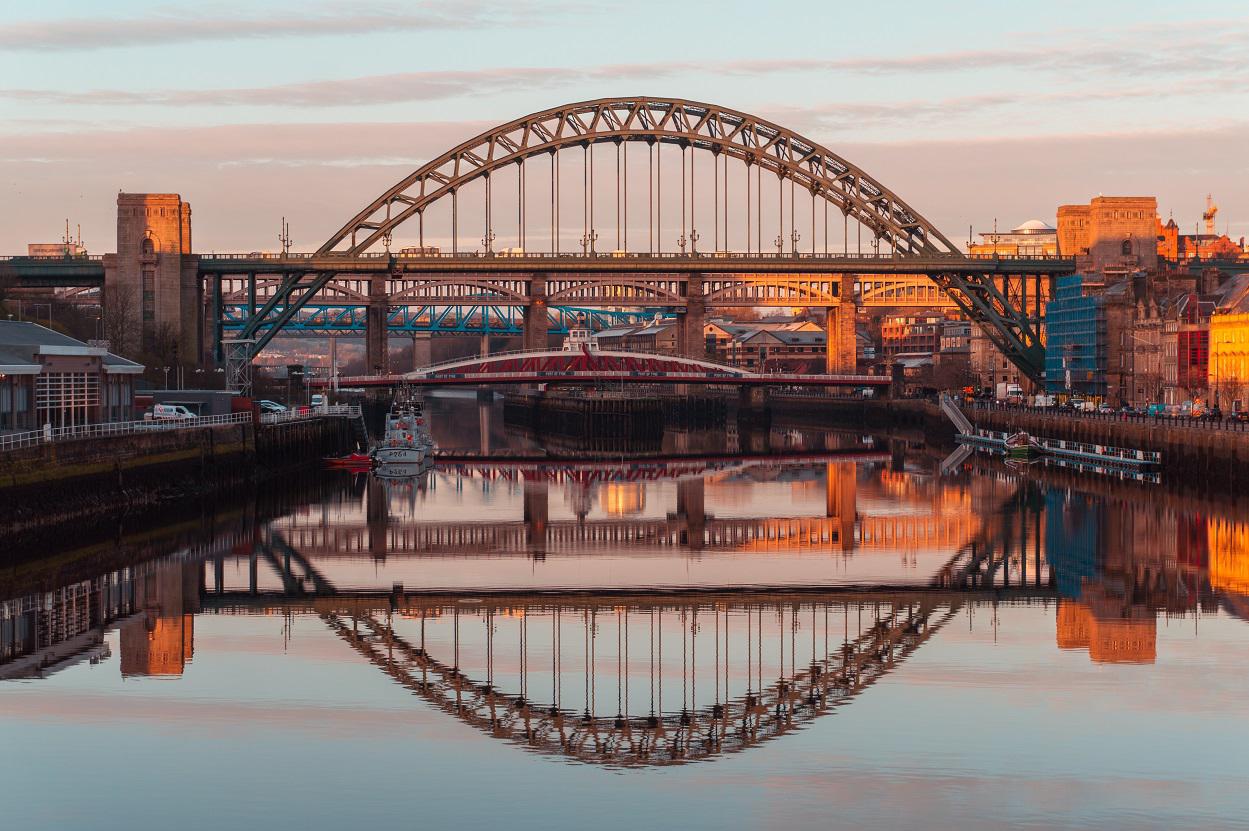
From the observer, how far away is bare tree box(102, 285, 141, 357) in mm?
102375

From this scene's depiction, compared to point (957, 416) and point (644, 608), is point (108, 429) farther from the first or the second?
point (957, 416)

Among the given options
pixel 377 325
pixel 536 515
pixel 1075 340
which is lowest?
pixel 536 515

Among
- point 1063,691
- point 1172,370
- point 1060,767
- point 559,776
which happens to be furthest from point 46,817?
point 1172,370

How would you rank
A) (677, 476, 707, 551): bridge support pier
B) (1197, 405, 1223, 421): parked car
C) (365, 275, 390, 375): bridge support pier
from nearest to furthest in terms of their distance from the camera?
(677, 476, 707, 551): bridge support pier < (1197, 405, 1223, 421): parked car < (365, 275, 390, 375): bridge support pier

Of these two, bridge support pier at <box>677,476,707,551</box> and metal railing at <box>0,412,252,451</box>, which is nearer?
metal railing at <box>0,412,252,451</box>

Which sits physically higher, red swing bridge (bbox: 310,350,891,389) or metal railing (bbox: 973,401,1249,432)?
red swing bridge (bbox: 310,350,891,389)

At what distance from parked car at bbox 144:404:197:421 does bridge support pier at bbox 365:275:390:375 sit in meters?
41.3

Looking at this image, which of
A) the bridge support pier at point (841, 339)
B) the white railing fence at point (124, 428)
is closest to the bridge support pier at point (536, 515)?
the white railing fence at point (124, 428)

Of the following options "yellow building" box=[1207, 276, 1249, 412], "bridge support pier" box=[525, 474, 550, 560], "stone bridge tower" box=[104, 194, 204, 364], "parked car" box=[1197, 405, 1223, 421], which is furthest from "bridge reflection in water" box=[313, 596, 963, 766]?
"stone bridge tower" box=[104, 194, 204, 364]

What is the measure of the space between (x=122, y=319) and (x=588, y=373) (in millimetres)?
29913

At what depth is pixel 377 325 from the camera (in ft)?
404

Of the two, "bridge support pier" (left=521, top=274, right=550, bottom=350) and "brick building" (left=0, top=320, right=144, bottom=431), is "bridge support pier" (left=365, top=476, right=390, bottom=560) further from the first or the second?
"bridge support pier" (left=521, top=274, right=550, bottom=350)

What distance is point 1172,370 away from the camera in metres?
104

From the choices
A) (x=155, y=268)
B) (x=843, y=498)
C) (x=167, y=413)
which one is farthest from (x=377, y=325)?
(x=843, y=498)
